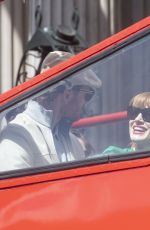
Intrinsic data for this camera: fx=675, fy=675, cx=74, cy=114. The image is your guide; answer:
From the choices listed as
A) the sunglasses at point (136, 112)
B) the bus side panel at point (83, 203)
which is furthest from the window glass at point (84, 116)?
the bus side panel at point (83, 203)

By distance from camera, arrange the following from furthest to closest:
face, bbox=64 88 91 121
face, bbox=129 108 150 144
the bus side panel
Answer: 1. face, bbox=64 88 91 121
2. face, bbox=129 108 150 144
3. the bus side panel

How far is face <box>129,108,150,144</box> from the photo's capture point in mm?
2347

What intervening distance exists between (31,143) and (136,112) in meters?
0.41

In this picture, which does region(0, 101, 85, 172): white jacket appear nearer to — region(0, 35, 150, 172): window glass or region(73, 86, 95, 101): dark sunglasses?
region(0, 35, 150, 172): window glass

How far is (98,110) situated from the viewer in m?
2.46

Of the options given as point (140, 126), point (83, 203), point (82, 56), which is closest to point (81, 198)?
point (83, 203)

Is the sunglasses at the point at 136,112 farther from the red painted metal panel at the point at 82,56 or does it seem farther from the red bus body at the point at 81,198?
the red painted metal panel at the point at 82,56

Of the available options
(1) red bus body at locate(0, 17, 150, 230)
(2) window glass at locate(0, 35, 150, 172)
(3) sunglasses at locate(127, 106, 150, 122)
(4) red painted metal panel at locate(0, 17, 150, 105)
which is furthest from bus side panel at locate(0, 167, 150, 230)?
(4) red painted metal panel at locate(0, 17, 150, 105)

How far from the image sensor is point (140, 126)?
2.38 meters

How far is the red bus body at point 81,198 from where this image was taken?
6.97ft

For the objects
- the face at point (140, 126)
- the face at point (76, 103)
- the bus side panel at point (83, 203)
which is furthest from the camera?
the face at point (76, 103)

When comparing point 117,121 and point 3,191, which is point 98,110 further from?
point 3,191

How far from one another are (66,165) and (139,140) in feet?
0.87

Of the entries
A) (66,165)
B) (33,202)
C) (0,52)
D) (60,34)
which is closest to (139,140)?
(66,165)
